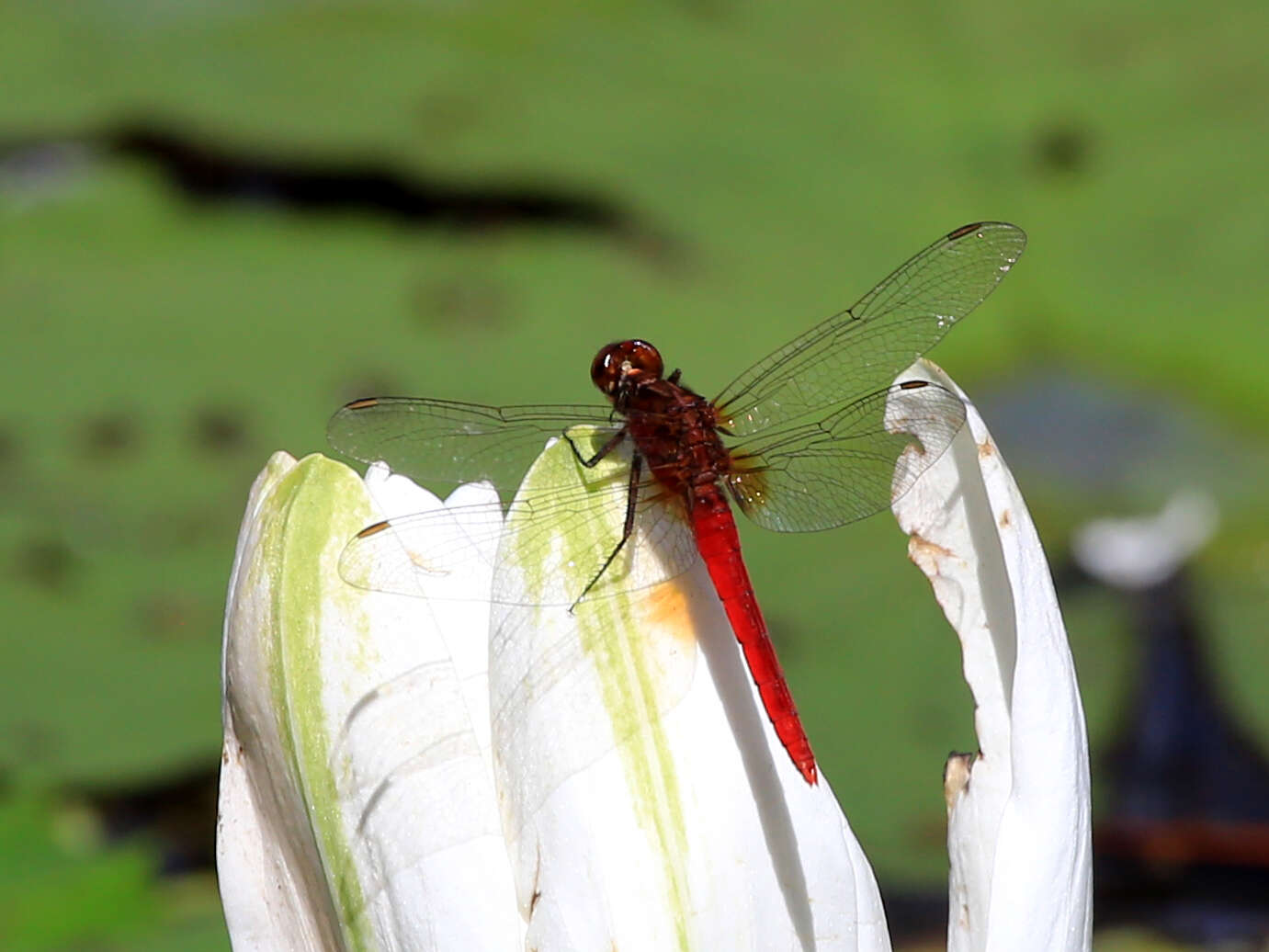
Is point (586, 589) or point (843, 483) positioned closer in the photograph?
point (586, 589)

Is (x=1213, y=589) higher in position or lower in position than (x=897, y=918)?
higher

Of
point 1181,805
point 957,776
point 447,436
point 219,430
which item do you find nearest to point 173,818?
point 219,430

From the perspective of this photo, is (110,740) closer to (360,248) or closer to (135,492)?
(135,492)

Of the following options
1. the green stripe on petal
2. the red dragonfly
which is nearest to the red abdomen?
the red dragonfly

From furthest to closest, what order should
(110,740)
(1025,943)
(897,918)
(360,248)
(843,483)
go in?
(360,248) < (897,918) < (110,740) < (843,483) < (1025,943)

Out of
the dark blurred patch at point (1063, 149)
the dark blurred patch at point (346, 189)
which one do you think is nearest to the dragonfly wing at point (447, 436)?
the dark blurred patch at point (346, 189)

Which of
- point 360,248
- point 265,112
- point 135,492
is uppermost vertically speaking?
point 265,112

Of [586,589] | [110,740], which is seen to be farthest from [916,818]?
[110,740]
